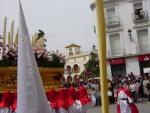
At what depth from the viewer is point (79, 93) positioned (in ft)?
24.7

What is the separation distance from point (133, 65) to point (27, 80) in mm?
30863

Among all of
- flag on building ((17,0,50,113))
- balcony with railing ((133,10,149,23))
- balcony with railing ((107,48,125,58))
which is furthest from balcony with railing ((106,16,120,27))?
flag on building ((17,0,50,113))

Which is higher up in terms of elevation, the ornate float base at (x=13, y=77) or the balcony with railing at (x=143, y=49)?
the balcony with railing at (x=143, y=49)

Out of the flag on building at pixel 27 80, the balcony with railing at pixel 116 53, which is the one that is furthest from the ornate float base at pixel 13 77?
the balcony with railing at pixel 116 53

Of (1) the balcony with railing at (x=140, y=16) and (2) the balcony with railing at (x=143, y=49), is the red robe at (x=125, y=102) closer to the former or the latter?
(2) the balcony with railing at (x=143, y=49)

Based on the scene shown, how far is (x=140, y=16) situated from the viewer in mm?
34219

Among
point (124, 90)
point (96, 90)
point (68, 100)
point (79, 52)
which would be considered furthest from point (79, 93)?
point (79, 52)

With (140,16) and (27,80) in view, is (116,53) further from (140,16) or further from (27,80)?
(27,80)

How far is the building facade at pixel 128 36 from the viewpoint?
33.3 m

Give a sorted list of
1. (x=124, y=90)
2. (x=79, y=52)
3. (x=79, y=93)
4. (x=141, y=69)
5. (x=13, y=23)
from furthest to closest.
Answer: (x=79, y=52) < (x=141, y=69) < (x=124, y=90) < (x=79, y=93) < (x=13, y=23)

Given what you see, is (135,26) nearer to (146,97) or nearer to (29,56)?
(146,97)

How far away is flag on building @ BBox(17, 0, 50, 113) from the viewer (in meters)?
2.93

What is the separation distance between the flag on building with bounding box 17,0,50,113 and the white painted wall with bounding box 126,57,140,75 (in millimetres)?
30336

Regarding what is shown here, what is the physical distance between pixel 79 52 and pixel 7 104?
208ft
